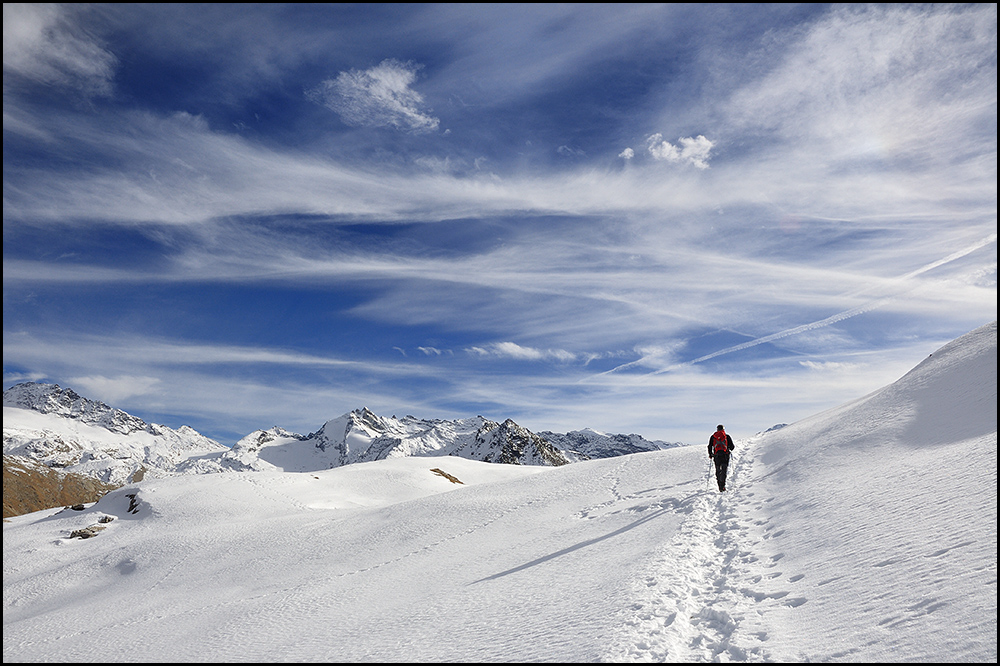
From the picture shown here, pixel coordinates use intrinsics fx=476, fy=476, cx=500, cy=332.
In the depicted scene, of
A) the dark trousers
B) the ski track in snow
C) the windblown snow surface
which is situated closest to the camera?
the ski track in snow

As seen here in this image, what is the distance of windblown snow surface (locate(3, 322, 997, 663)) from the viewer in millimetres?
6488

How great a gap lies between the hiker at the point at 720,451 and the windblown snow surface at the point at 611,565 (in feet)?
2.48

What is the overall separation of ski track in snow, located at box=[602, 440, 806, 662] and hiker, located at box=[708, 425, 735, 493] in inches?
142

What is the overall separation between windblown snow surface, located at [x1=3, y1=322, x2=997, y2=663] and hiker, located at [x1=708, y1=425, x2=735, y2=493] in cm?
76

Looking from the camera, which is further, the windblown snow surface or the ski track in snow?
the windblown snow surface

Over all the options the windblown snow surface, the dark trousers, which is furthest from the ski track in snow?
the dark trousers

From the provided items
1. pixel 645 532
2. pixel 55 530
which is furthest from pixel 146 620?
pixel 55 530

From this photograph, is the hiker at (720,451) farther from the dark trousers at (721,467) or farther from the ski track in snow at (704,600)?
the ski track in snow at (704,600)

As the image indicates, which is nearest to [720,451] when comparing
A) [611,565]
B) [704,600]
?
[611,565]

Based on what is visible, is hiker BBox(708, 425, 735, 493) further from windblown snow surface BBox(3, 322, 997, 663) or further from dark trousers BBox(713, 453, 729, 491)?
windblown snow surface BBox(3, 322, 997, 663)

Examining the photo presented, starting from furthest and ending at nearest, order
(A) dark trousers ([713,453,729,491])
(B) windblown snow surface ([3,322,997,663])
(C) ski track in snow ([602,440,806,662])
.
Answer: (A) dark trousers ([713,453,729,491]) → (B) windblown snow surface ([3,322,997,663]) → (C) ski track in snow ([602,440,806,662])

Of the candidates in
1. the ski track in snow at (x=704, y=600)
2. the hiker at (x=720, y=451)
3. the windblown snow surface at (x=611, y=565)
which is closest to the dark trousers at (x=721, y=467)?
the hiker at (x=720, y=451)

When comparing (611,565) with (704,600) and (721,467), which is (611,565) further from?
(721,467)

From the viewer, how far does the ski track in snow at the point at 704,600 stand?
624 centimetres
